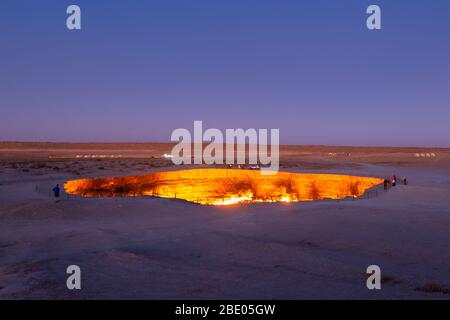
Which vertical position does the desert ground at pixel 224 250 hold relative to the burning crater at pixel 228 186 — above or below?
above

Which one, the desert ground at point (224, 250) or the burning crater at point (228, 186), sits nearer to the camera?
the desert ground at point (224, 250)

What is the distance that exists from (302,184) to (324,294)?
28624mm

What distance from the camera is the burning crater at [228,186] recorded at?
108 ft

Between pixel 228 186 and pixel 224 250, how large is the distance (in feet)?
90.3

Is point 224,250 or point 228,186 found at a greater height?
point 224,250

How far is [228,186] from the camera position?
38781 mm

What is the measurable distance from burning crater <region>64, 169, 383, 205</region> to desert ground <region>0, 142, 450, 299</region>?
13.0 m

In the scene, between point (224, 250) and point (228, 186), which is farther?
point (228, 186)

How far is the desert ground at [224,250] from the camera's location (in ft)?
25.8

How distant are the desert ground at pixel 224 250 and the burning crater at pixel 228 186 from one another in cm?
1299

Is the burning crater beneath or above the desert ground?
beneath

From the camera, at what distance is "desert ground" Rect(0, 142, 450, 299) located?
7.88 metres
